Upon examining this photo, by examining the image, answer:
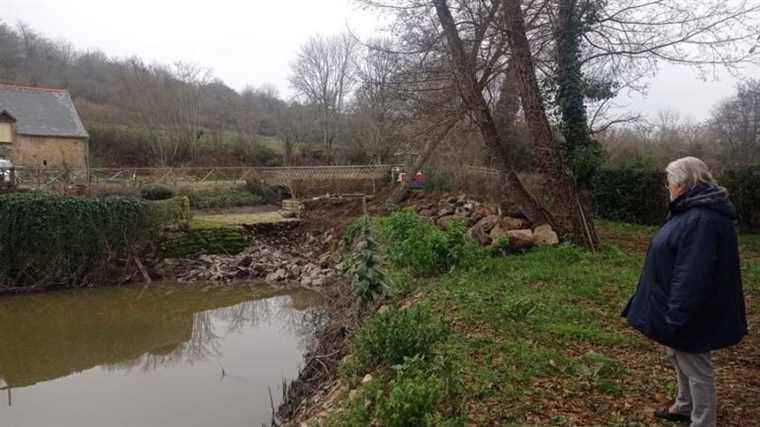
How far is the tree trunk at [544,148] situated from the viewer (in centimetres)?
884

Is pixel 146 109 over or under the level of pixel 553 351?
over

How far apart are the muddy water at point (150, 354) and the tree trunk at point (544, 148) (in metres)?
5.14

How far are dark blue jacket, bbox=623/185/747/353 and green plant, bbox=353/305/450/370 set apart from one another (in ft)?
6.30

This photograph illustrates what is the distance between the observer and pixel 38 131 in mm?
27625

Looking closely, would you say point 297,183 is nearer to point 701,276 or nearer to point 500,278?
point 500,278

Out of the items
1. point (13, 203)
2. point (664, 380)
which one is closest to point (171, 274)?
point (13, 203)

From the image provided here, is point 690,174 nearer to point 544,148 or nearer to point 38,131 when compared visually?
point 544,148

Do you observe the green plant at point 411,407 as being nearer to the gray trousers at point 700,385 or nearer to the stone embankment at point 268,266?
the gray trousers at point 700,385

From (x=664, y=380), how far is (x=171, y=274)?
1333cm

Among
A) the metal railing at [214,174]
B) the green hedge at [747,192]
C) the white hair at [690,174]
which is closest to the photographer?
the white hair at [690,174]

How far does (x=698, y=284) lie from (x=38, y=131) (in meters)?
32.4

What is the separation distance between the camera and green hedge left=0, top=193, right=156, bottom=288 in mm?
12797

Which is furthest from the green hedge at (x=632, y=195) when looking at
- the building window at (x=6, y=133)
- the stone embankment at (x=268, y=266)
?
the building window at (x=6, y=133)

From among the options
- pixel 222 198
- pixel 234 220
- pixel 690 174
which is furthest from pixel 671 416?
pixel 222 198
